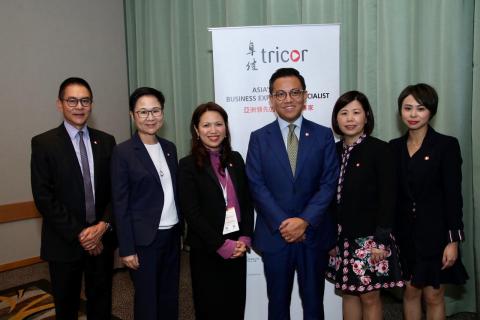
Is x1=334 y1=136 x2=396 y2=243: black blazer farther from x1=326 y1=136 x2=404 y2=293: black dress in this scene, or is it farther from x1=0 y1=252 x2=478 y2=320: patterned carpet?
x1=0 y1=252 x2=478 y2=320: patterned carpet

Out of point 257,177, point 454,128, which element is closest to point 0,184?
point 257,177

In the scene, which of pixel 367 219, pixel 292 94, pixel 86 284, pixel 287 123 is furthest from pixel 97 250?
pixel 367 219

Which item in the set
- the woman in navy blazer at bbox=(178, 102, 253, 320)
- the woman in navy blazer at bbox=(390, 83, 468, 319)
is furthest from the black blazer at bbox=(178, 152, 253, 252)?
the woman in navy blazer at bbox=(390, 83, 468, 319)

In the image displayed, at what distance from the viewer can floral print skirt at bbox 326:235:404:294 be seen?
7.10ft

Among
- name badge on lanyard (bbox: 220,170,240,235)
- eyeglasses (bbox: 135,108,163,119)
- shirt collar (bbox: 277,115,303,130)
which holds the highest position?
eyeglasses (bbox: 135,108,163,119)

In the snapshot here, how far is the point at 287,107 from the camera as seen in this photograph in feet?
7.59

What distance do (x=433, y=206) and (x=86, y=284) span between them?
210cm

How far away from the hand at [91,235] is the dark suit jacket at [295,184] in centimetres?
91

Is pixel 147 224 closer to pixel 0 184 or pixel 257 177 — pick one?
pixel 257 177

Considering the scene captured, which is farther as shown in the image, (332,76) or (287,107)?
(332,76)

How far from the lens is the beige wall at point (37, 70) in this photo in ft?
13.7

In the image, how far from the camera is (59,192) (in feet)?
7.44

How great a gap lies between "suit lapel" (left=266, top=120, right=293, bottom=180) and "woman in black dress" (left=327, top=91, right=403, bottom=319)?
0.34 m

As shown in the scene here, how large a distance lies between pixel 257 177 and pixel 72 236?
1084mm
